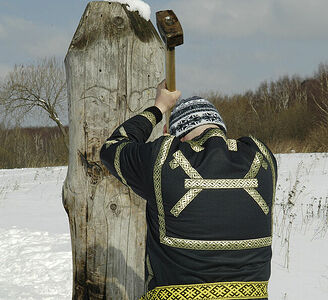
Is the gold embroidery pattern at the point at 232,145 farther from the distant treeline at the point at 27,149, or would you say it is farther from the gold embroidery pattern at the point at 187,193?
the distant treeline at the point at 27,149

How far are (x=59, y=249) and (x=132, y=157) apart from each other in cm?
373

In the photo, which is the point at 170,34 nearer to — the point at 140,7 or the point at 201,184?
the point at 140,7

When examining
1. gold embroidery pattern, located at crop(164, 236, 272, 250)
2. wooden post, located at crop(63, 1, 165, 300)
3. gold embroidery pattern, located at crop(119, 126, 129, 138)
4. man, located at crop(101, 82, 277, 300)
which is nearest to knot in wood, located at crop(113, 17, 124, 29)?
wooden post, located at crop(63, 1, 165, 300)

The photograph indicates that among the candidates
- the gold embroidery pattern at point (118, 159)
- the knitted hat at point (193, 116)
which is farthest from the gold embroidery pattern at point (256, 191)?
the gold embroidery pattern at point (118, 159)

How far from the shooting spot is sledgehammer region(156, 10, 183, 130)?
84.5 inches

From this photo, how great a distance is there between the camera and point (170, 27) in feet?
7.09

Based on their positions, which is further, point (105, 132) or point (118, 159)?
point (105, 132)

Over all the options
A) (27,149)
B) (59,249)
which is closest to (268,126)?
(27,149)

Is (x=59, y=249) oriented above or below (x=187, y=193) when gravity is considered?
below

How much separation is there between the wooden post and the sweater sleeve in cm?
51

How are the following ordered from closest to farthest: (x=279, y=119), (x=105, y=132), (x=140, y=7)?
(x=105, y=132) → (x=140, y=7) → (x=279, y=119)

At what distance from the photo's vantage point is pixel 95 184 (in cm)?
254

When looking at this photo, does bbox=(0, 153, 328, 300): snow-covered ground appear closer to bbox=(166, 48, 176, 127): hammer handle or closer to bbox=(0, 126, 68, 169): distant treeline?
bbox=(166, 48, 176, 127): hammer handle

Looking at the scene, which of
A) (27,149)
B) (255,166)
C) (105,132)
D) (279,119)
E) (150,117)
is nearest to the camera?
(255,166)
